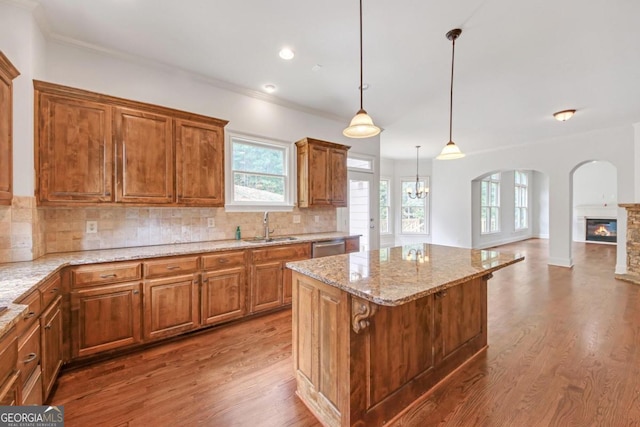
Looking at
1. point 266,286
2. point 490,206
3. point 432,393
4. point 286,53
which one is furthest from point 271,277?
point 490,206

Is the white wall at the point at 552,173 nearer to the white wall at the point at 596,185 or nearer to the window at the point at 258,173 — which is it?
the white wall at the point at 596,185

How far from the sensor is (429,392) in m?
1.90

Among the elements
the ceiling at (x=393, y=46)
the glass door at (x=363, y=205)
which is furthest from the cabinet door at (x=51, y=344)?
the glass door at (x=363, y=205)

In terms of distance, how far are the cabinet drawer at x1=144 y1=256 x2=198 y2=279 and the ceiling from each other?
7.03 ft

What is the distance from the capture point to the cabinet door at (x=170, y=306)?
245 centimetres

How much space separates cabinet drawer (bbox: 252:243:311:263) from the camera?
3125 mm

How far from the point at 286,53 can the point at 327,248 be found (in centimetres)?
238

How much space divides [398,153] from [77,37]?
7.02m

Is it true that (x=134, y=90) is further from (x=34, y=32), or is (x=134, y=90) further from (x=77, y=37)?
(x=34, y=32)

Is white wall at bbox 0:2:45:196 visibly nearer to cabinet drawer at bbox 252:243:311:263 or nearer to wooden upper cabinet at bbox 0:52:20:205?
wooden upper cabinet at bbox 0:52:20:205

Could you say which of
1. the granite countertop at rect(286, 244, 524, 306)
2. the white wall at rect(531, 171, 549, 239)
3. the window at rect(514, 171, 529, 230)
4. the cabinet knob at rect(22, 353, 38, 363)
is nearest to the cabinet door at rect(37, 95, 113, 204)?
the cabinet knob at rect(22, 353, 38, 363)

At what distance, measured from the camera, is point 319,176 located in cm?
405

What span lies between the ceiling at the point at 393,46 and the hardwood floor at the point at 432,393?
9.57 feet

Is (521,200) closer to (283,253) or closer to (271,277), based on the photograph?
(283,253)
